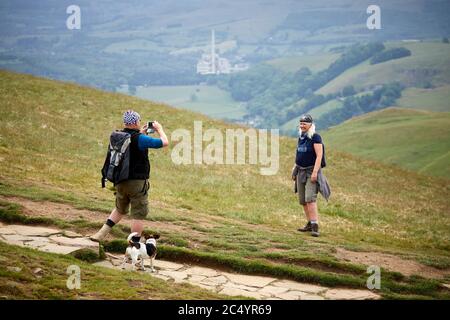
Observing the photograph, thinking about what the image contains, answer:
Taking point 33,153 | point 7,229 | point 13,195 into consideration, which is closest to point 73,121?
point 33,153

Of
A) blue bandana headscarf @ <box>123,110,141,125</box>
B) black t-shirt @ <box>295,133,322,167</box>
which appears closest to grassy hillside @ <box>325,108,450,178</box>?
black t-shirt @ <box>295,133,322,167</box>

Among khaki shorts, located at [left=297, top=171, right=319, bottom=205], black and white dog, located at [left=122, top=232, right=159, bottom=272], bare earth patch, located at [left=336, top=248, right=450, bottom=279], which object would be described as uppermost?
khaki shorts, located at [left=297, top=171, right=319, bottom=205]

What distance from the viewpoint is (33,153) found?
90.1 feet

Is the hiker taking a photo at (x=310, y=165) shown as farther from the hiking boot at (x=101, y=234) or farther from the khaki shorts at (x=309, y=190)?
the hiking boot at (x=101, y=234)

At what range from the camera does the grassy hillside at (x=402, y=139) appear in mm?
98850

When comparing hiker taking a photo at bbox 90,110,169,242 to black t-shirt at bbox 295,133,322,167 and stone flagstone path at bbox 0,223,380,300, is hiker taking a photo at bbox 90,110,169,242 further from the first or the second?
black t-shirt at bbox 295,133,322,167

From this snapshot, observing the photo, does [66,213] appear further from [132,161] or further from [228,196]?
[228,196]

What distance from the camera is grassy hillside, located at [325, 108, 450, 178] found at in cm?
9885

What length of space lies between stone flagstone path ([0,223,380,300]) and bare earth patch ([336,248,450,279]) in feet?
7.60

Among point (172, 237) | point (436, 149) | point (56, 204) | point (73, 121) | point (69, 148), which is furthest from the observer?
point (436, 149)

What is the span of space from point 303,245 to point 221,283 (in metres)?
4.12

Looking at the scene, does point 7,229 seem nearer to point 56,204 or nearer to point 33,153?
point 56,204

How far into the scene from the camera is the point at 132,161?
44.8 ft

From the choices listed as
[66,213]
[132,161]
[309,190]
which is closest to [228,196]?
[309,190]
